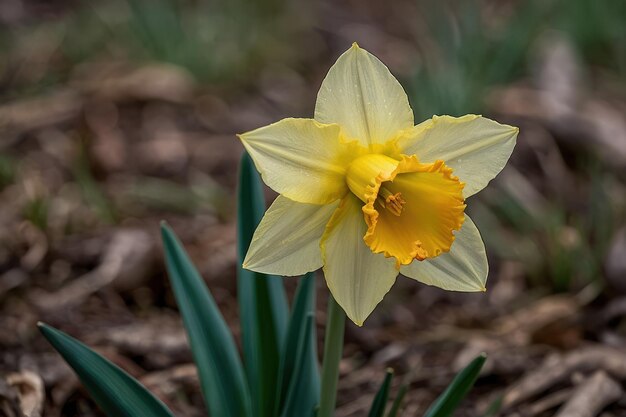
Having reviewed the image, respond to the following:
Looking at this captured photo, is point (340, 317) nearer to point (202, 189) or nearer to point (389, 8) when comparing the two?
point (202, 189)

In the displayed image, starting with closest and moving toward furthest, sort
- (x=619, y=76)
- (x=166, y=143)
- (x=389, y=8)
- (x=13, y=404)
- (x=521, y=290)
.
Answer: (x=13, y=404) < (x=521, y=290) < (x=166, y=143) < (x=619, y=76) < (x=389, y=8)

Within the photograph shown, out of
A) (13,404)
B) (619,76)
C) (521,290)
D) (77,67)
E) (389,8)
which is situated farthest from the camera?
(389,8)

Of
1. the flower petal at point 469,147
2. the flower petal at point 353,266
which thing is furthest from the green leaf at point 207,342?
the flower petal at point 469,147

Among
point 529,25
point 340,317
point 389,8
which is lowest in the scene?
point 389,8

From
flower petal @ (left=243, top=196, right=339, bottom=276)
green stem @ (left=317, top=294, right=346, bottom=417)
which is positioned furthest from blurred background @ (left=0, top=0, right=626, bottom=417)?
flower petal @ (left=243, top=196, right=339, bottom=276)

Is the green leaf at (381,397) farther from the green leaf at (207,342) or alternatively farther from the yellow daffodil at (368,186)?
the green leaf at (207,342)

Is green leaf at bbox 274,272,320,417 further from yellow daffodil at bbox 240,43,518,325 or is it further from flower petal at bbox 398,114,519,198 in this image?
flower petal at bbox 398,114,519,198

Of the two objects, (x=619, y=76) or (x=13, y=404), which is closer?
(x=13, y=404)

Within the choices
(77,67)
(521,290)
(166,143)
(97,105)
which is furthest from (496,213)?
(77,67)
